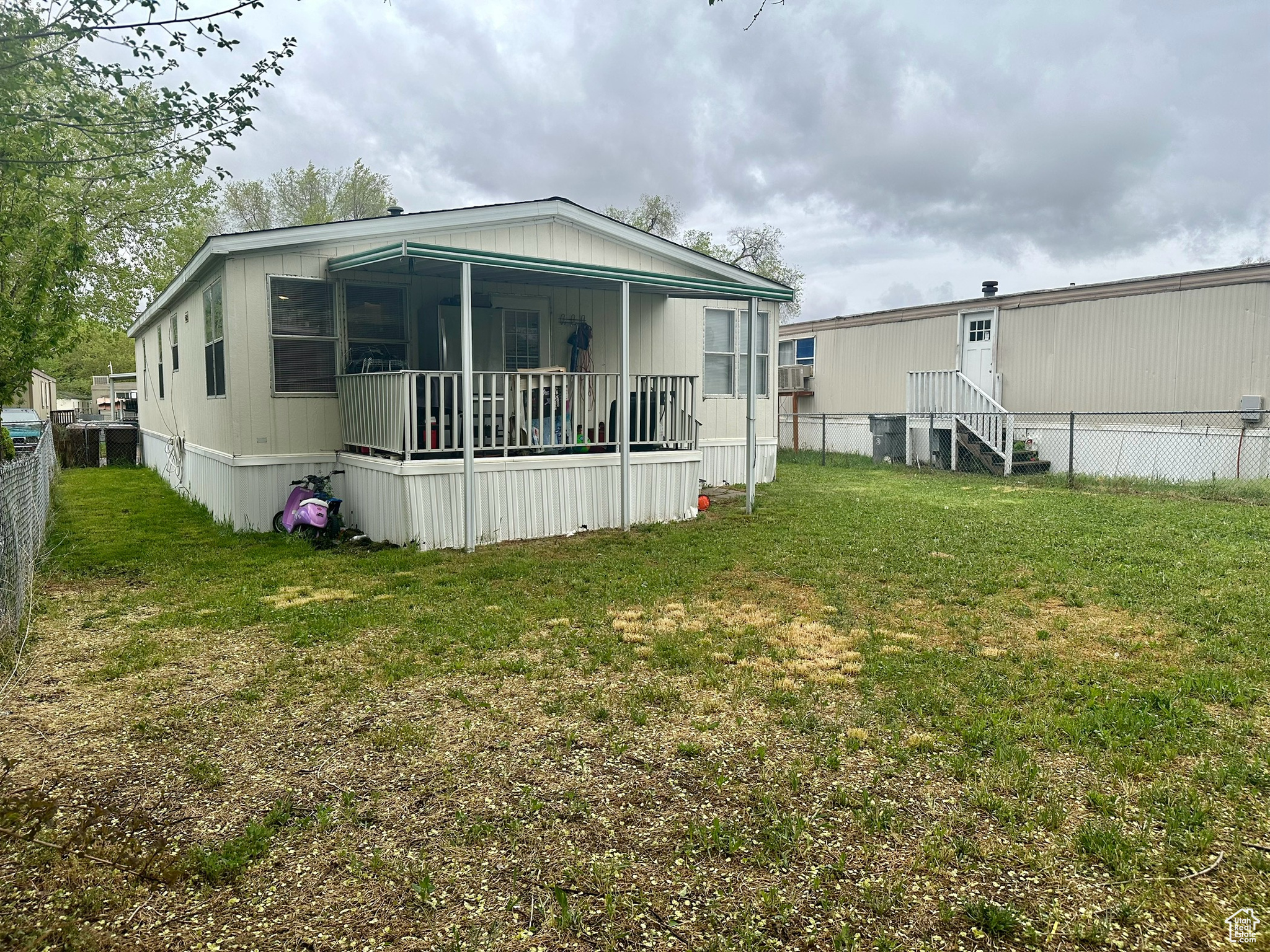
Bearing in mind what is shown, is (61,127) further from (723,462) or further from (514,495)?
(723,462)

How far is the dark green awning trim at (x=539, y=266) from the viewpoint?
23.6 feet

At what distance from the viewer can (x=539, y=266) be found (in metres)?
7.74

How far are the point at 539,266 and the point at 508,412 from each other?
152 cm

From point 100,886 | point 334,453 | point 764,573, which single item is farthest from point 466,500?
point 100,886

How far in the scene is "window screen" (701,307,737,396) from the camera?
12.0 metres

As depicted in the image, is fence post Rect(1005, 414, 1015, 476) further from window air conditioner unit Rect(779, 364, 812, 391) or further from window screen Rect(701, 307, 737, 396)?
window air conditioner unit Rect(779, 364, 812, 391)

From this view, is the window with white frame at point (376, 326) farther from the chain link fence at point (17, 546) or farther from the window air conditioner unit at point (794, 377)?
the window air conditioner unit at point (794, 377)

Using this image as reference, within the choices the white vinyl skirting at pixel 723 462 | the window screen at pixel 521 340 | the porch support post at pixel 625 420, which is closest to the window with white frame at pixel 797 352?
the white vinyl skirting at pixel 723 462

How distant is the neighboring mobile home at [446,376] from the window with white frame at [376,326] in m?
→ 0.02

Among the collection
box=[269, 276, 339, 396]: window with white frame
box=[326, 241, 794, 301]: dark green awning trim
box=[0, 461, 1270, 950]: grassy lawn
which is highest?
box=[326, 241, 794, 301]: dark green awning trim

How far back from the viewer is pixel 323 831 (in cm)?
284

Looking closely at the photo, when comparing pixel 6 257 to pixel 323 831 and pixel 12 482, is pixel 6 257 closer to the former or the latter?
pixel 12 482

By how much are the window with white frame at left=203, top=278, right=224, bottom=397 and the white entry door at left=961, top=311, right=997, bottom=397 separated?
43.6 feet

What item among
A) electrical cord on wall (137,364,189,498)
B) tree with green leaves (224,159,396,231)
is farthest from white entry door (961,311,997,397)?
tree with green leaves (224,159,396,231)
